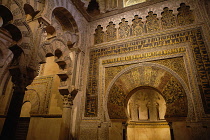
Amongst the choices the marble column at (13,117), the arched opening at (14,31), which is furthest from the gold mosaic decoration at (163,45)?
the arched opening at (14,31)

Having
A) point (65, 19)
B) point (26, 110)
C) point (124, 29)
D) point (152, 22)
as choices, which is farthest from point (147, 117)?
point (65, 19)

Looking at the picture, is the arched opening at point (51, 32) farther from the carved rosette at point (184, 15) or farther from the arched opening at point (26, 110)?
the carved rosette at point (184, 15)

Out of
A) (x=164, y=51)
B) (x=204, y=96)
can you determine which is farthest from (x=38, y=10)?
(x=204, y=96)

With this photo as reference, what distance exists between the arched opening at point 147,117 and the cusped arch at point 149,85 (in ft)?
7.85

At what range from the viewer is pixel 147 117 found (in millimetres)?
7500

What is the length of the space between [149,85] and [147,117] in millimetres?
3593

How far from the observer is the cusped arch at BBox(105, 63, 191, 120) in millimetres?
4039

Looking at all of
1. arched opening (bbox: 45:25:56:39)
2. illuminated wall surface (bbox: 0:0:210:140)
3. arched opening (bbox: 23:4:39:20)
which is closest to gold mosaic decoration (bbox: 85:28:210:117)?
illuminated wall surface (bbox: 0:0:210:140)

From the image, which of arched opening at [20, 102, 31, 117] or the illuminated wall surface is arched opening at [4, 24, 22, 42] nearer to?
the illuminated wall surface

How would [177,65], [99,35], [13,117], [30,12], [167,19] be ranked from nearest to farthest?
[13,117], [30,12], [177,65], [167,19], [99,35]

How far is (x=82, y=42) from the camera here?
5.83 metres

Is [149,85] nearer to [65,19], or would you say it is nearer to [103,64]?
[103,64]

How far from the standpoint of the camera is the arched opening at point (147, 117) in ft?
23.4

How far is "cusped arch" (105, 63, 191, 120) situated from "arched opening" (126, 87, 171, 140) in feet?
7.85
